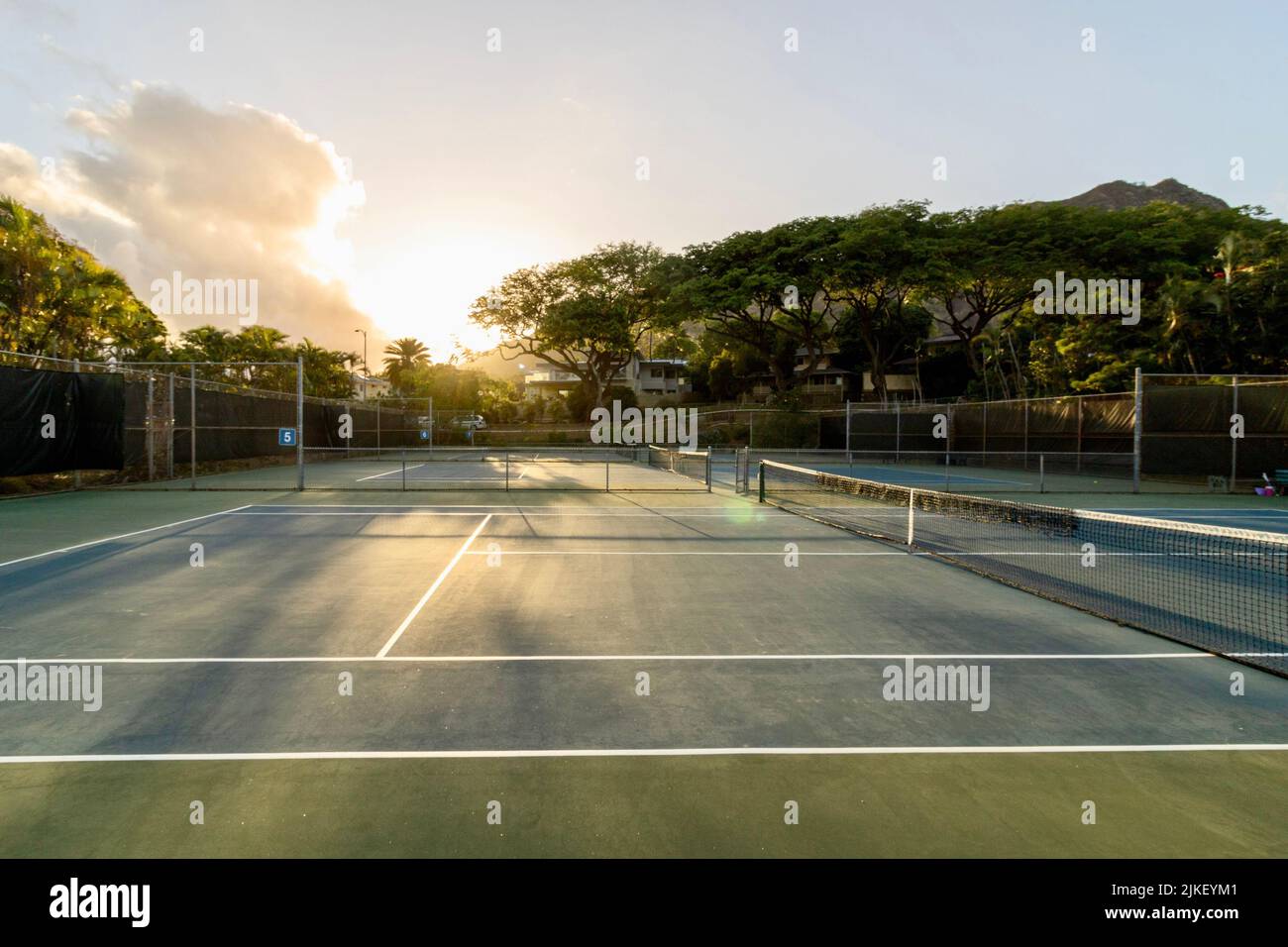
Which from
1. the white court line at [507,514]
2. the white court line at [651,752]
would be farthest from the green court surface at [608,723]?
the white court line at [507,514]

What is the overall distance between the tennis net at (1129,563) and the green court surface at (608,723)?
0.78 m

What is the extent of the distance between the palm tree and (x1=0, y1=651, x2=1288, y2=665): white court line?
92.1m

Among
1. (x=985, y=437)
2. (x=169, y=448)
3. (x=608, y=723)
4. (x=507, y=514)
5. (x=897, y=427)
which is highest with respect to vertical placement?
(x=897, y=427)

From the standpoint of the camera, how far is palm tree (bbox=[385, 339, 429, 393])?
94.2 m

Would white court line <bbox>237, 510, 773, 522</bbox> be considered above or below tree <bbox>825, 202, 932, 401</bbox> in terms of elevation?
below

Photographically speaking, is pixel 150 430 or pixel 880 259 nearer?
pixel 150 430

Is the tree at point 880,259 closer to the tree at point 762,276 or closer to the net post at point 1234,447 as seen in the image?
the tree at point 762,276

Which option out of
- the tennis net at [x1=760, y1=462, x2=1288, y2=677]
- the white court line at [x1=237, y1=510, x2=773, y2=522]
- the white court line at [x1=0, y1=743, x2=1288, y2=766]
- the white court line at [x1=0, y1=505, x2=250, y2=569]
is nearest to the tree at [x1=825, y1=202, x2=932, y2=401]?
the tennis net at [x1=760, y1=462, x2=1288, y2=677]

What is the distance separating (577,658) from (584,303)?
56153 mm

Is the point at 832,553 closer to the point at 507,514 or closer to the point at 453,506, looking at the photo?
the point at 507,514

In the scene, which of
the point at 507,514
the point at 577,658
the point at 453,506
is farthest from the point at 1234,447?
the point at 577,658

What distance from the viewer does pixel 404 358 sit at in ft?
314

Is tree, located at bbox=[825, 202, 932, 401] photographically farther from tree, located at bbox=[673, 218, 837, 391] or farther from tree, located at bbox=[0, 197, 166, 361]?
tree, located at bbox=[0, 197, 166, 361]

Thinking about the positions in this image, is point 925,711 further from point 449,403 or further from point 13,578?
point 449,403
